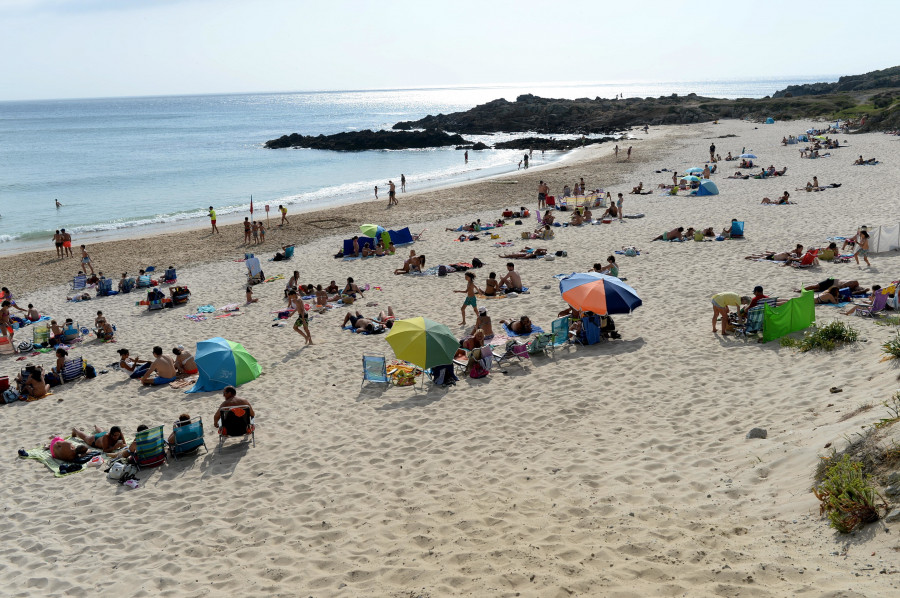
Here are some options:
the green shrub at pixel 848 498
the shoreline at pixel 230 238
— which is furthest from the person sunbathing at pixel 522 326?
the shoreline at pixel 230 238

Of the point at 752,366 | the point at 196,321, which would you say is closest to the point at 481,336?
the point at 752,366

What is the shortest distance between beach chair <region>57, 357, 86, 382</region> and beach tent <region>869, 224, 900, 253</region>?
54.9 feet

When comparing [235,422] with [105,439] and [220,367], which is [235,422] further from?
[220,367]

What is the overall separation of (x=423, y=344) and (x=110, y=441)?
4529mm

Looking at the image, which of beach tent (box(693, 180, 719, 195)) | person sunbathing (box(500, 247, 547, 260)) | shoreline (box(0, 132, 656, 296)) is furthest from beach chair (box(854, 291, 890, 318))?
shoreline (box(0, 132, 656, 296))

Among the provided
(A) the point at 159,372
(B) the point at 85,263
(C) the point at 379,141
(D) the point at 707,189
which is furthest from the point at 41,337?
(C) the point at 379,141

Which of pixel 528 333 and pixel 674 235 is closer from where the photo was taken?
pixel 528 333

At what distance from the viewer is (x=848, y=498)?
180 inches

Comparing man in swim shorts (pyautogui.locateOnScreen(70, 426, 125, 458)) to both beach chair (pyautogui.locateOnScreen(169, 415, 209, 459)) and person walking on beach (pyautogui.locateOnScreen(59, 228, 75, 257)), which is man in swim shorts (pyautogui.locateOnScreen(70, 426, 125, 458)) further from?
person walking on beach (pyautogui.locateOnScreen(59, 228, 75, 257))

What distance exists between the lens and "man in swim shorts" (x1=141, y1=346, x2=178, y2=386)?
34.2 ft

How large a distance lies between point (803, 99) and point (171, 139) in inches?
3119

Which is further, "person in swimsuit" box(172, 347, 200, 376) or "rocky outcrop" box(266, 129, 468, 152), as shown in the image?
"rocky outcrop" box(266, 129, 468, 152)

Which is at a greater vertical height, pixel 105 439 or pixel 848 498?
pixel 848 498

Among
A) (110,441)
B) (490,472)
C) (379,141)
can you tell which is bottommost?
(110,441)
